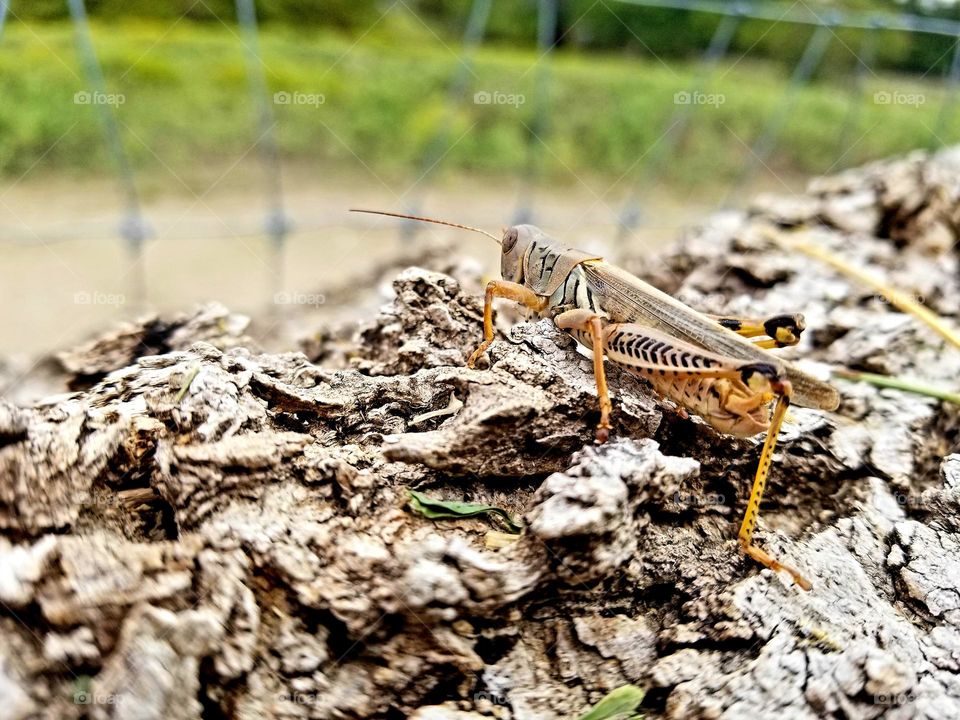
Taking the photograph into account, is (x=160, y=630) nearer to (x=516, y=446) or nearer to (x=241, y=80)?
(x=516, y=446)

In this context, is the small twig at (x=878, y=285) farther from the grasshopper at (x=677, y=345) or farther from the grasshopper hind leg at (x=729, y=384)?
the grasshopper hind leg at (x=729, y=384)

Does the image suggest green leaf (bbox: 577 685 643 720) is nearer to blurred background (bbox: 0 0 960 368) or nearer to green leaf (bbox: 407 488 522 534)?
green leaf (bbox: 407 488 522 534)

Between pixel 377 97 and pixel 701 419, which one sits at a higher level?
pixel 377 97

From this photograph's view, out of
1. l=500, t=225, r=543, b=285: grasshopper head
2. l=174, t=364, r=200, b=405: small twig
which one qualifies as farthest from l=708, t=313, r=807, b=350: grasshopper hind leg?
l=174, t=364, r=200, b=405: small twig

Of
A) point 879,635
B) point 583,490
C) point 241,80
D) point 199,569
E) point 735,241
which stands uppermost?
point 241,80

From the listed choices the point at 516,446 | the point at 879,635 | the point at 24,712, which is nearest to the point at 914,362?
the point at 879,635


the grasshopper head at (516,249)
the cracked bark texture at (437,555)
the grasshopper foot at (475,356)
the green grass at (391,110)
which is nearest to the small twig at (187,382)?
the cracked bark texture at (437,555)

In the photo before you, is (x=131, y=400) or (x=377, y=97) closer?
(x=131, y=400)

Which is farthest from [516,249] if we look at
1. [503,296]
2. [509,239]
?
[503,296]
